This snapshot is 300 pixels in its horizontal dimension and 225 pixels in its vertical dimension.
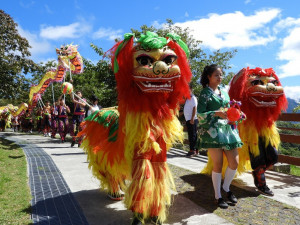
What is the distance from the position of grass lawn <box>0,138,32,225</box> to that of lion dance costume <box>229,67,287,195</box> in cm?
299

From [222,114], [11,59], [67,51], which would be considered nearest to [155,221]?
[222,114]

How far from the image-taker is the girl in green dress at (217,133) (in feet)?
10.1

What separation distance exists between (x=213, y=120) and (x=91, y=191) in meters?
1.99

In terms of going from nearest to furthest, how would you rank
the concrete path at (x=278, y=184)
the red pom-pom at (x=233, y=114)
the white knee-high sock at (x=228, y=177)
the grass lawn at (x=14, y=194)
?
the grass lawn at (x=14, y=194) < the red pom-pom at (x=233, y=114) < the white knee-high sock at (x=228, y=177) < the concrete path at (x=278, y=184)

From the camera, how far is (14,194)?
3244 mm

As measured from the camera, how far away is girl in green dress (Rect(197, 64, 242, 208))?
10.1 feet

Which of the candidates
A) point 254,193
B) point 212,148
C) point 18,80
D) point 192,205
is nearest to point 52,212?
point 192,205

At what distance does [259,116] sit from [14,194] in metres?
3.51

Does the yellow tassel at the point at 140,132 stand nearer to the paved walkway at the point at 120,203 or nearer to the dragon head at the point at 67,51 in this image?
the paved walkway at the point at 120,203

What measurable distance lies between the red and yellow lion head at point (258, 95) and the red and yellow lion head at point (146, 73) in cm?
137

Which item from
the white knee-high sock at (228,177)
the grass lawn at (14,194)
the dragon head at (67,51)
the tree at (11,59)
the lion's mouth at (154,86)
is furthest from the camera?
the tree at (11,59)

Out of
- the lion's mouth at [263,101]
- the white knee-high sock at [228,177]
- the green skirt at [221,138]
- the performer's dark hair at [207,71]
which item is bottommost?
the white knee-high sock at [228,177]

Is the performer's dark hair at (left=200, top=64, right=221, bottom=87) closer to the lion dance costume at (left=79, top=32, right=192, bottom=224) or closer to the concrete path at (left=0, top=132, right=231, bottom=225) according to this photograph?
the lion dance costume at (left=79, top=32, right=192, bottom=224)

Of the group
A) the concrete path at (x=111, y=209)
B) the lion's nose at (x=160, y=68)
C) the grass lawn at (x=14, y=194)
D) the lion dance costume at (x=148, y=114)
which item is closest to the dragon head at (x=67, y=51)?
the grass lawn at (x=14, y=194)
